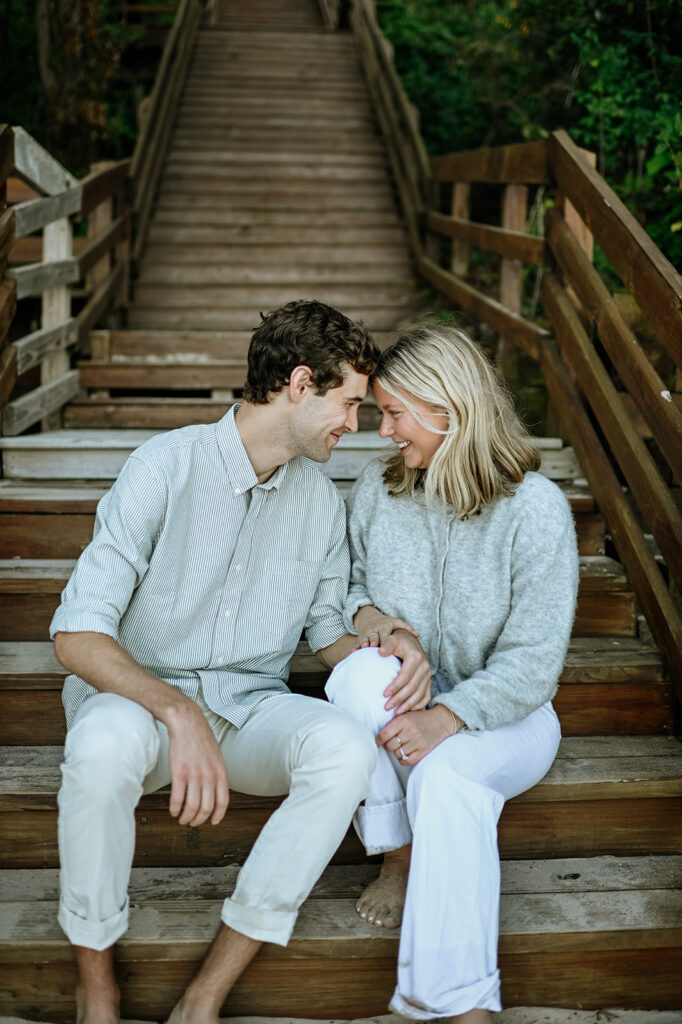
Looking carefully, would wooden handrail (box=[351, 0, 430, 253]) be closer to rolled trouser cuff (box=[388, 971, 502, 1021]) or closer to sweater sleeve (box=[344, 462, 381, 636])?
sweater sleeve (box=[344, 462, 381, 636])

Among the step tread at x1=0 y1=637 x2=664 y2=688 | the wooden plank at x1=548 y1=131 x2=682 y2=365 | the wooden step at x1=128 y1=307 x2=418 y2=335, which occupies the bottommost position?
the wooden step at x1=128 y1=307 x2=418 y2=335

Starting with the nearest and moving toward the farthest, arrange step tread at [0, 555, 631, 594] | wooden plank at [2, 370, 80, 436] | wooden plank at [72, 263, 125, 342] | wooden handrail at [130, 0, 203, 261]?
step tread at [0, 555, 631, 594]
wooden plank at [2, 370, 80, 436]
wooden plank at [72, 263, 125, 342]
wooden handrail at [130, 0, 203, 261]

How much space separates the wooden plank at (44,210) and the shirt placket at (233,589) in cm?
179

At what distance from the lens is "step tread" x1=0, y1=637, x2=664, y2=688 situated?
2561 mm

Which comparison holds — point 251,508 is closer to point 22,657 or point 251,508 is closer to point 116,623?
point 116,623

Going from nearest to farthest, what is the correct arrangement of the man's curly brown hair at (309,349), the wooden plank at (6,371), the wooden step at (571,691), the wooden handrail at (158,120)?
1. the man's curly brown hair at (309,349)
2. the wooden step at (571,691)
3. the wooden plank at (6,371)
4. the wooden handrail at (158,120)

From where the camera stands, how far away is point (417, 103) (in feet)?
29.5

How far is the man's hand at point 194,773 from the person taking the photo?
1.88m

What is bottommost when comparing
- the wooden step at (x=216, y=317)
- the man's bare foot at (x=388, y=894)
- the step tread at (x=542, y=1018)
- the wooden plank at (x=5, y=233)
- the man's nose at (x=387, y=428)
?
the wooden step at (x=216, y=317)

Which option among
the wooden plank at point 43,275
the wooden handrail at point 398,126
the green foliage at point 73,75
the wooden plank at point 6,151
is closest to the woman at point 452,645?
the wooden plank at point 6,151

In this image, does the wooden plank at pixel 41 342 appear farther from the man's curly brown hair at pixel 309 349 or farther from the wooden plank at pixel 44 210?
the man's curly brown hair at pixel 309 349

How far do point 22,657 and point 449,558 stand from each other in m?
1.25

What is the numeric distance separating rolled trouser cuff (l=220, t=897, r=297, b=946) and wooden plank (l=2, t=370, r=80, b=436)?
2242mm

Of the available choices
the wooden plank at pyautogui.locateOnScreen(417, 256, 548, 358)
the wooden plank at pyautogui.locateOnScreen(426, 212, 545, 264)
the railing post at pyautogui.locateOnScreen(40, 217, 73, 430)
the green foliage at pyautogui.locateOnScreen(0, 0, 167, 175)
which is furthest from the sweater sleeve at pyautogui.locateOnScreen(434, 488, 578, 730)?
the green foliage at pyautogui.locateOnScreen(0, 0, 167, 175)
